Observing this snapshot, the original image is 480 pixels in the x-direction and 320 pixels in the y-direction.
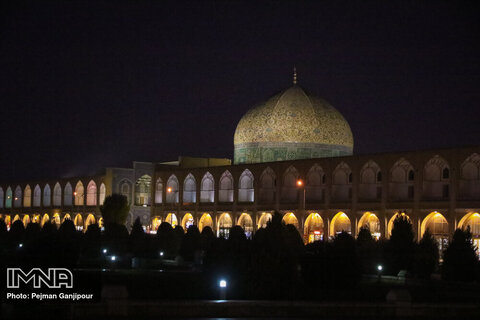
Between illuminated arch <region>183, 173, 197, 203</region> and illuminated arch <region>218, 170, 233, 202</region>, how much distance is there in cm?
303

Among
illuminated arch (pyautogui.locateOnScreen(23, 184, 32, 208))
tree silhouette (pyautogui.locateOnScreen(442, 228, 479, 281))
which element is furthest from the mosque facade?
tree silhouette (pyautogui.locateOnScreen(442, 228, 479, 281))

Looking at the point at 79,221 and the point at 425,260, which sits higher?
the point at 79,221

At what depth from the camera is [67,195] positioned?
63.3 m

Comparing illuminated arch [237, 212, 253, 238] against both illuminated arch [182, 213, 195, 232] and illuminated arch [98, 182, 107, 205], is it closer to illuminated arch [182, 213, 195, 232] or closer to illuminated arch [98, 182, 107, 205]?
illuminated arch [182, 213, 195, 232]

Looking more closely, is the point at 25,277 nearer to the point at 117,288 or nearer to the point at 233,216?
the point at 117,288

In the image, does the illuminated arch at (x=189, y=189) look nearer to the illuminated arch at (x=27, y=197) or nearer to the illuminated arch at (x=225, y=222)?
the illuminated arch at (x=225, y=222)

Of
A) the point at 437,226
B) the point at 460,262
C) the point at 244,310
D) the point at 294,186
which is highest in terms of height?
the point at 294,186

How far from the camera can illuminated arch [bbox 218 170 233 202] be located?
164 ft

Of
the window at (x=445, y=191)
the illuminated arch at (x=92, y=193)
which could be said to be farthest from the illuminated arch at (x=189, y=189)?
the window at (x=445, y=191)

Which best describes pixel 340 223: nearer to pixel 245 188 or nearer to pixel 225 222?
pixel 245 188

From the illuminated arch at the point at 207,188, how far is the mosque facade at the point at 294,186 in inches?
2.4

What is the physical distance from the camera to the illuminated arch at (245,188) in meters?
48.7

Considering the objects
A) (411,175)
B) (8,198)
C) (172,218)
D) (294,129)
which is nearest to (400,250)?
(411,175)

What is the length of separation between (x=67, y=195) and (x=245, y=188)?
63.8 ft
